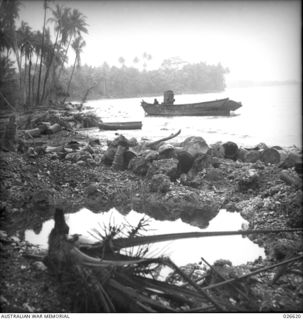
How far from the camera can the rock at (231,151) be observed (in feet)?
13.4

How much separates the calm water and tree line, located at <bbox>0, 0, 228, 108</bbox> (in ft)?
0.61

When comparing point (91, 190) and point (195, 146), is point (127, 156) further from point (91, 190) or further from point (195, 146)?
point (195, 146)

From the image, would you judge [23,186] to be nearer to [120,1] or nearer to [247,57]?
[120,1]

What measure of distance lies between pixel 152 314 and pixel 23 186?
1991 millimetres

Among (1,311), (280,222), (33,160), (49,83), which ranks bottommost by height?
(1,311)

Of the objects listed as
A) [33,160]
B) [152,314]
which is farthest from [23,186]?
[152,314]

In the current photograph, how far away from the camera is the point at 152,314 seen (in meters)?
2.00

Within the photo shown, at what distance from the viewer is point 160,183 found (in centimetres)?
351

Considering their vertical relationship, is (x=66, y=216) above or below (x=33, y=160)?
below

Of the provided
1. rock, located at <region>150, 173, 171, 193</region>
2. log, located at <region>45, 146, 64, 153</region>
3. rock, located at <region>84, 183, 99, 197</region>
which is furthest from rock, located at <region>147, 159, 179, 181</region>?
log, located at <region>45, 146, 64, 153</region>

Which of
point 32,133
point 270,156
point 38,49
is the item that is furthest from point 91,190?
point 270,156

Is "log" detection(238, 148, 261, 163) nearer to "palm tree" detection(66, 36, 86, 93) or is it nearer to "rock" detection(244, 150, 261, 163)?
"rock" detection(244, 150, 261, 163)

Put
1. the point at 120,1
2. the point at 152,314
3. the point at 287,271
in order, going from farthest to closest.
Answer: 1. the point at 120,1
2. the point at 287,271
3. the point at 152,314

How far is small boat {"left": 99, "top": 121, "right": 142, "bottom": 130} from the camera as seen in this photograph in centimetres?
368
